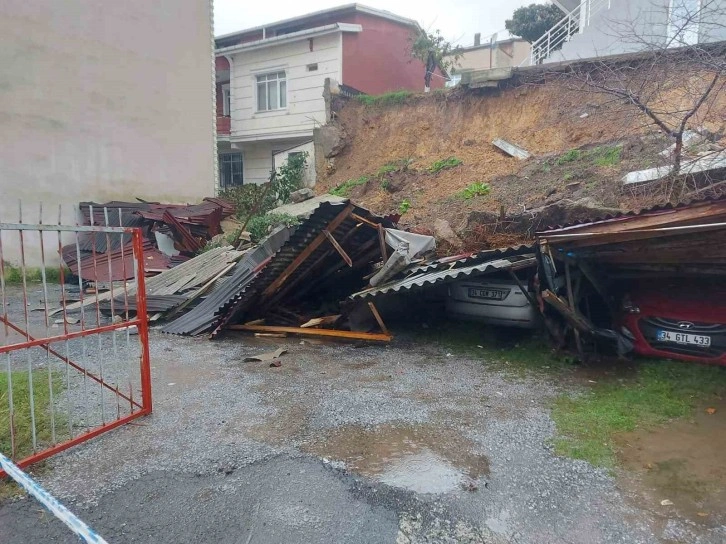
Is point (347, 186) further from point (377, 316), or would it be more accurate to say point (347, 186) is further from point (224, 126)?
point (377, 316)

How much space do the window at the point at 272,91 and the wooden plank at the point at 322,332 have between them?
47.8 ft

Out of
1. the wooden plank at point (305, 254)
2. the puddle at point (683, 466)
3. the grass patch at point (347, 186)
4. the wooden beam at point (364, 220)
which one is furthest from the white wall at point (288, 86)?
the puddle at point (683, 466)

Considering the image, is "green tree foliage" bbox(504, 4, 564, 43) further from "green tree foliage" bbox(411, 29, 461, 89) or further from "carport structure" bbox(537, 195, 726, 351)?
"carport structure" bbox(537, 195, 726, 351)

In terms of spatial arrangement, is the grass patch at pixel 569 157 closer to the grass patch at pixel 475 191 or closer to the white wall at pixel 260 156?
the grass patch at pixel 475 191

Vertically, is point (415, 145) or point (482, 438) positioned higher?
point (415, 145)

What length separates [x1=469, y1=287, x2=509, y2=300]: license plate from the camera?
23.4 feet

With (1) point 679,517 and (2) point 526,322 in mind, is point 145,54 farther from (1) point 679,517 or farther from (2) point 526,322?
(1) point 679,517

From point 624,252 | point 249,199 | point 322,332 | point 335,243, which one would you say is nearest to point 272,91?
point 249,199

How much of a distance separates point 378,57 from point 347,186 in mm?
7079

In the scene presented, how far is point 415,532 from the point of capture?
120 inches

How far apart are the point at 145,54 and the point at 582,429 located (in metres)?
17.0

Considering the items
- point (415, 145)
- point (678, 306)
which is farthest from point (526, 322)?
point (415, 145)

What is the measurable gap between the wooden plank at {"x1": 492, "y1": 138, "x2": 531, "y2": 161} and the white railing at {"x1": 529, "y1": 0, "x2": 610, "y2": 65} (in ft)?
19.1

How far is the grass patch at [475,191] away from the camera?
13.1m
